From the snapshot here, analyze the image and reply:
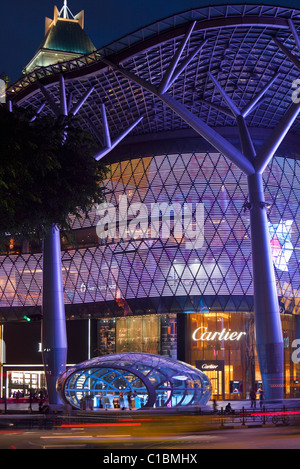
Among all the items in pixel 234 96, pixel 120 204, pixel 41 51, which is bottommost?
pixel 120 204

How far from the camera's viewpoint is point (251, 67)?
62.3m

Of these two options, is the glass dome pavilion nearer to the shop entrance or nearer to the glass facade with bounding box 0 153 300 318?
the shop entrance

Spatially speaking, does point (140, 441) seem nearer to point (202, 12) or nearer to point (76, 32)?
point (202, 12)

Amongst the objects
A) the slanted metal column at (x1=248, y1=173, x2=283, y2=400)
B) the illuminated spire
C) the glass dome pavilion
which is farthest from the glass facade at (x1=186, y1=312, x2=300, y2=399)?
the illuminated spire

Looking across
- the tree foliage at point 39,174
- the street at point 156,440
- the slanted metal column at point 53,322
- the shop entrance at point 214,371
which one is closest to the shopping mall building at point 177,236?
the shop entrance at point 214,371

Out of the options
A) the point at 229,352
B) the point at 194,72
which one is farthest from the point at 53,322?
the point at 194,72

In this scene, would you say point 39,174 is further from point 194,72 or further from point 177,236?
point 177,236

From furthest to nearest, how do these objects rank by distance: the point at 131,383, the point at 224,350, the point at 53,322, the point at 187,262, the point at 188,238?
the point at 188,238 < the point at 187,262 < the point at 224,350 < the point at 53,322 < the point at 131,383

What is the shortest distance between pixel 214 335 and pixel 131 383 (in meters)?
24.5

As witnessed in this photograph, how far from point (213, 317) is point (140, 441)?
151 feet

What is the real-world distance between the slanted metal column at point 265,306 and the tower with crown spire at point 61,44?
4841 centimetres

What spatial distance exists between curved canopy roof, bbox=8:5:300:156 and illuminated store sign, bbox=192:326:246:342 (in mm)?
21374

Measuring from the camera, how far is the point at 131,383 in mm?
44344
